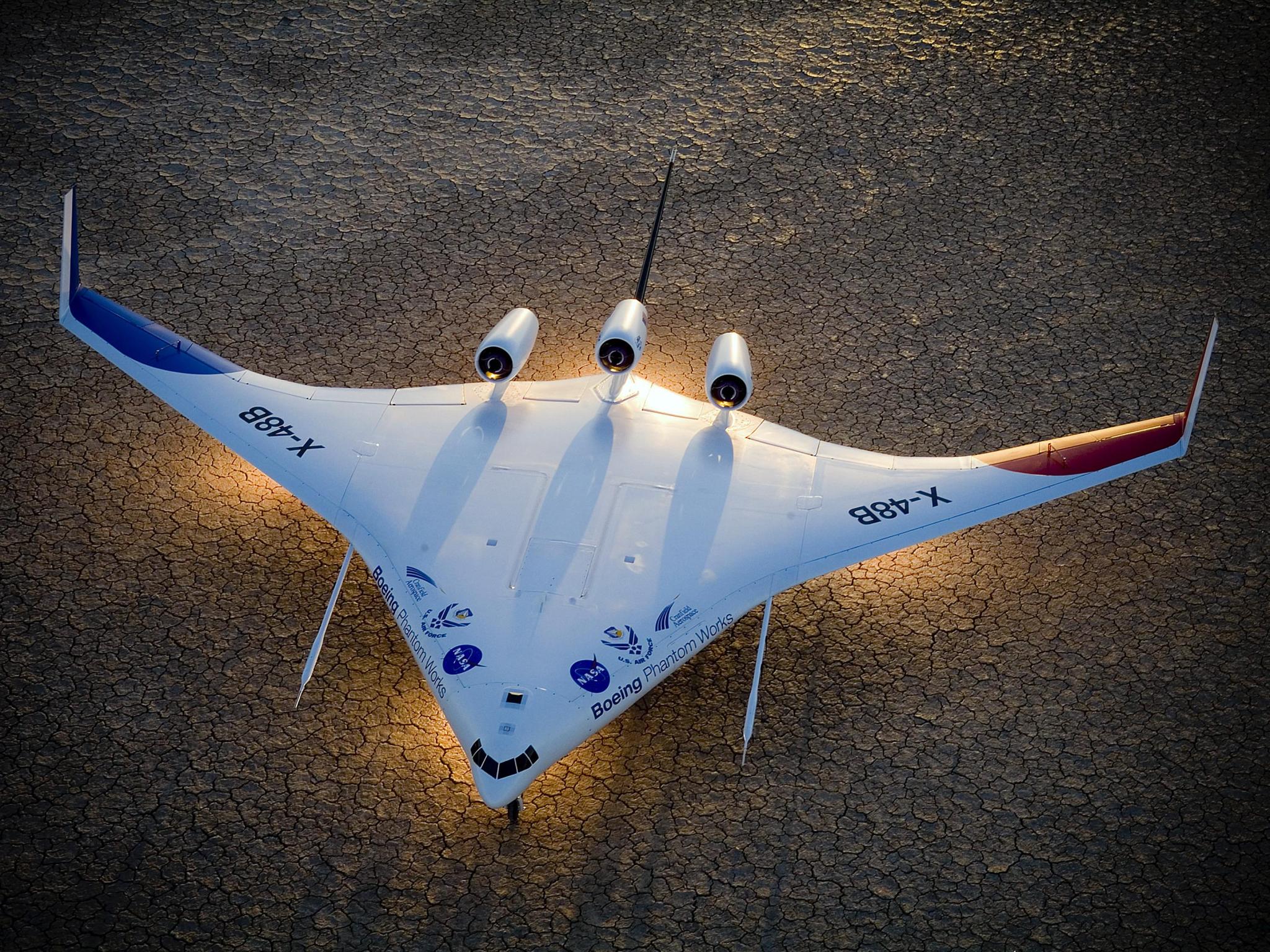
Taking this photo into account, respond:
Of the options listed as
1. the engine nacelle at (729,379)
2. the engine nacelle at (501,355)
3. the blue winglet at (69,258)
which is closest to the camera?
the engine nacelle at (729,379)

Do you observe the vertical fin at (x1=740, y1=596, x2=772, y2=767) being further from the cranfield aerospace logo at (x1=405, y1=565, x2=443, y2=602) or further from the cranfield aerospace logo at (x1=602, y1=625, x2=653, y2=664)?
the cranfield aerospace logo at (x1=405, y1=565, x2=443, y2=602)

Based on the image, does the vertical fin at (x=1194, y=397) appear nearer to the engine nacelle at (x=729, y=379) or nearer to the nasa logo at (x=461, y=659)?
the engine nacelle at (x=729, y=379)

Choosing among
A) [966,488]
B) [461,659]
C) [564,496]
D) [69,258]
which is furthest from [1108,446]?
[69,258]

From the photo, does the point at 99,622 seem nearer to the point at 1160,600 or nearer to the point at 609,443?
the point at 609,443

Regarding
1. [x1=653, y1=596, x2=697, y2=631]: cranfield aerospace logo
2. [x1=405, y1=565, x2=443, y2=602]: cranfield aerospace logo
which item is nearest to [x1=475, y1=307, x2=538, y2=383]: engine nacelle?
[x1=405, y1=565, x2=443, y2=602]: cranfield aerospace logo

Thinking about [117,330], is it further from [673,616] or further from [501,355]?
[673,616]

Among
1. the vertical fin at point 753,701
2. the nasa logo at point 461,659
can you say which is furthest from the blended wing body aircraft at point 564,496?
the vertical fin at point 753,701
